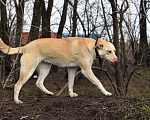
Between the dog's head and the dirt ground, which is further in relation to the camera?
the dog's head

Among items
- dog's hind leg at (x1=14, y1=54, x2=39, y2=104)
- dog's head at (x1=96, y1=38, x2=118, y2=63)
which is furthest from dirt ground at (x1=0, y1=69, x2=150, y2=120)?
dog's head at (x1=96, y1=38, x2=118, y2=63)

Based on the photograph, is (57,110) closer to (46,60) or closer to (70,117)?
(70,117)

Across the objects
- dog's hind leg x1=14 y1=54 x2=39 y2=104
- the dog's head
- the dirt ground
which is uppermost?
the dog's head

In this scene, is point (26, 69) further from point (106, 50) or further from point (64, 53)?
point (106, 50)

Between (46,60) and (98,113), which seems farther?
(46,60)

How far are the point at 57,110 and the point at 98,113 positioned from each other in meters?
0.82

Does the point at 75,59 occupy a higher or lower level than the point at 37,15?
lower

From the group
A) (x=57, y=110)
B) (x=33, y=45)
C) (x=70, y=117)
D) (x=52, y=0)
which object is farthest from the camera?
(x=52, y=0)

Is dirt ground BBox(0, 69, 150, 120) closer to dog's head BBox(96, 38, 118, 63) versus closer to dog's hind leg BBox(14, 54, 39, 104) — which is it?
dog's hind leg BBox(14, 54, 39, 104)

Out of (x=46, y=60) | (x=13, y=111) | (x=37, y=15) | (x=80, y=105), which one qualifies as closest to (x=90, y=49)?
(x=46, y=60)

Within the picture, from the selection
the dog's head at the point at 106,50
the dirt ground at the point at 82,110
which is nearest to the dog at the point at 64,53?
the dog's head at the point at 106,50

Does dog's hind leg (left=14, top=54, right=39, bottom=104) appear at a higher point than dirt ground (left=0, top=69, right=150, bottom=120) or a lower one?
higher

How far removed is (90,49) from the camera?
16.0 feet

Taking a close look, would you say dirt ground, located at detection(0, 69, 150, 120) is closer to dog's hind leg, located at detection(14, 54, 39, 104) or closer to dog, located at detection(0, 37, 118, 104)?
dog's hind leg, located at detection(14, 54, 39, 104)
